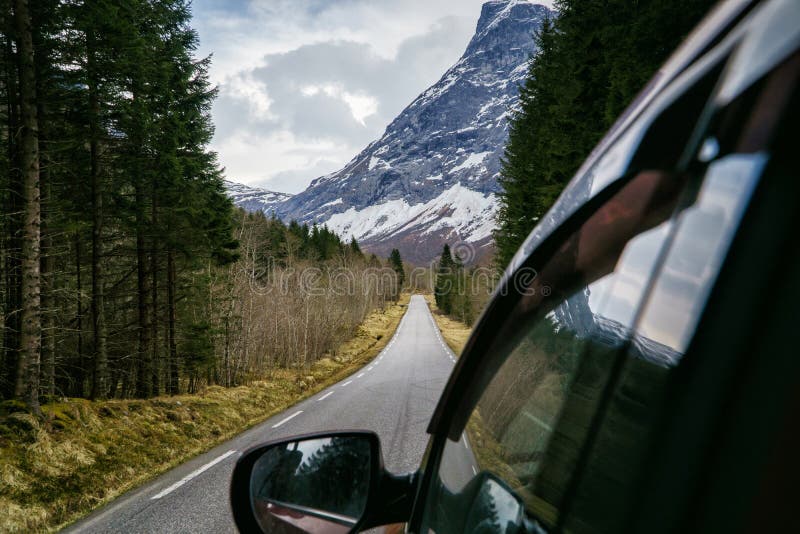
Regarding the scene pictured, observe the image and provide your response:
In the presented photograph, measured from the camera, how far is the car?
267mm

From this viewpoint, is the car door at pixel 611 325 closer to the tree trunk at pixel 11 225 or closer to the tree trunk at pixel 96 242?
the tree trunk at pixel 11 225

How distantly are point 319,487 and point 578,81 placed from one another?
977cm

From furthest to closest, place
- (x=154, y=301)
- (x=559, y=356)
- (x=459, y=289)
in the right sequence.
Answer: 1. (x=459, y=289)
2. (x=154, y=301)
3. (x=559, y=356)

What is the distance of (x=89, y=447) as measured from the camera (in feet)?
21.9

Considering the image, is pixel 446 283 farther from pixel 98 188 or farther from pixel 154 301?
pixel 98 188

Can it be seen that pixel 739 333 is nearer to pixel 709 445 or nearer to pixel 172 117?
pixel 709 445

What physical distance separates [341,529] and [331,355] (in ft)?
88.8

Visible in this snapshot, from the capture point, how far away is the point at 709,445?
11.2 inches

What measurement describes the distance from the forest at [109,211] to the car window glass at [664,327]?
28.3ft

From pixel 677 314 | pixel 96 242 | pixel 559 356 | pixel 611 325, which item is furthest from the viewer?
pixel 96 242

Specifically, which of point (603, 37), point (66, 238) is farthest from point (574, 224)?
point (66, 238)

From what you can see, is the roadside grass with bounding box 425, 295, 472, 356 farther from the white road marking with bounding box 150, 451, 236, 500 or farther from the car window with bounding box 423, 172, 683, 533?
the car window with bounding box 423, 172, 683, 533

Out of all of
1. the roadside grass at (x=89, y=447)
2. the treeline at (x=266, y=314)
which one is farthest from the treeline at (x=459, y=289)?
the roadside grass at (x=89, y=447)

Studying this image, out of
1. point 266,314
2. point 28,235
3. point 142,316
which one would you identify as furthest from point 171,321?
point 266,314
